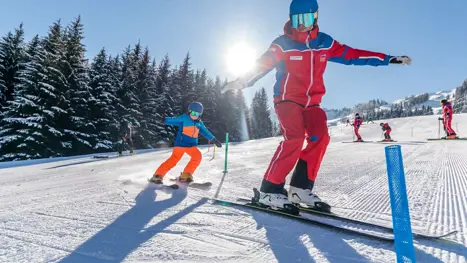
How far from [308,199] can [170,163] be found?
249 cm

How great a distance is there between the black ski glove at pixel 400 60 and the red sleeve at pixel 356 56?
0.20ft

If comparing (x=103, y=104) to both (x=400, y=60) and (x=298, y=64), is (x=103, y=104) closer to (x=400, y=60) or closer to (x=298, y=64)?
(x=298, y=64)

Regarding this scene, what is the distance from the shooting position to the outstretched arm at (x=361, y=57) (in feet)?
9.64

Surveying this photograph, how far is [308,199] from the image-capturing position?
2.59m

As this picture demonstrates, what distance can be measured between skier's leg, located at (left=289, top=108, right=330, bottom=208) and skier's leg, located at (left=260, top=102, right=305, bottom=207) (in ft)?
0.54

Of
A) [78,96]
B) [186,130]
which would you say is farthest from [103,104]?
[186,130]

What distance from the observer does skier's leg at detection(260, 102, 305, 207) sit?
8.07 feet

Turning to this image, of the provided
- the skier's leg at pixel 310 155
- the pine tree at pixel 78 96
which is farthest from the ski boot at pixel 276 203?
the pine tree at pixel 78 96

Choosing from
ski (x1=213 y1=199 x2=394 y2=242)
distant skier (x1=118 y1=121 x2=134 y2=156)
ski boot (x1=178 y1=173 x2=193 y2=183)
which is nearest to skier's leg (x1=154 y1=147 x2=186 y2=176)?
ski boot (x1=178 y1=173 x2=193 y2=183)

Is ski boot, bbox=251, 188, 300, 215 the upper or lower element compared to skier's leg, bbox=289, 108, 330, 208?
lower

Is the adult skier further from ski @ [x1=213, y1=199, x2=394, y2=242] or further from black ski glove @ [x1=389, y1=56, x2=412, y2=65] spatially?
black ski glove @ [x1=389, y1=56, x2=412, y2=65]

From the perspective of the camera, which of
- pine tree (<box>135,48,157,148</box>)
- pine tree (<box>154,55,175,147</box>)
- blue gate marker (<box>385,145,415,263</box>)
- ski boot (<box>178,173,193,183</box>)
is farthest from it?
pine tree (<box>154,55,175,147</box>)

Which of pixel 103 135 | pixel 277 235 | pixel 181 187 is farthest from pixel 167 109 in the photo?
pixel 277 235

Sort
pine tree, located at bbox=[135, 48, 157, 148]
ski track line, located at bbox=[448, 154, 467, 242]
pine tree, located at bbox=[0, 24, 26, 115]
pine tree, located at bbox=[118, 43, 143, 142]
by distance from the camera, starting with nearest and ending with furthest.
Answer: ski track line, located at bbox=[448, 154, 467, 242] < pine tree, located at bbox=[0, 24, 26, 115] < pine tree, located at bbox=[118, 43, 143, 142] < pine tree, located at bbox=[135, 48, 157, 148]
